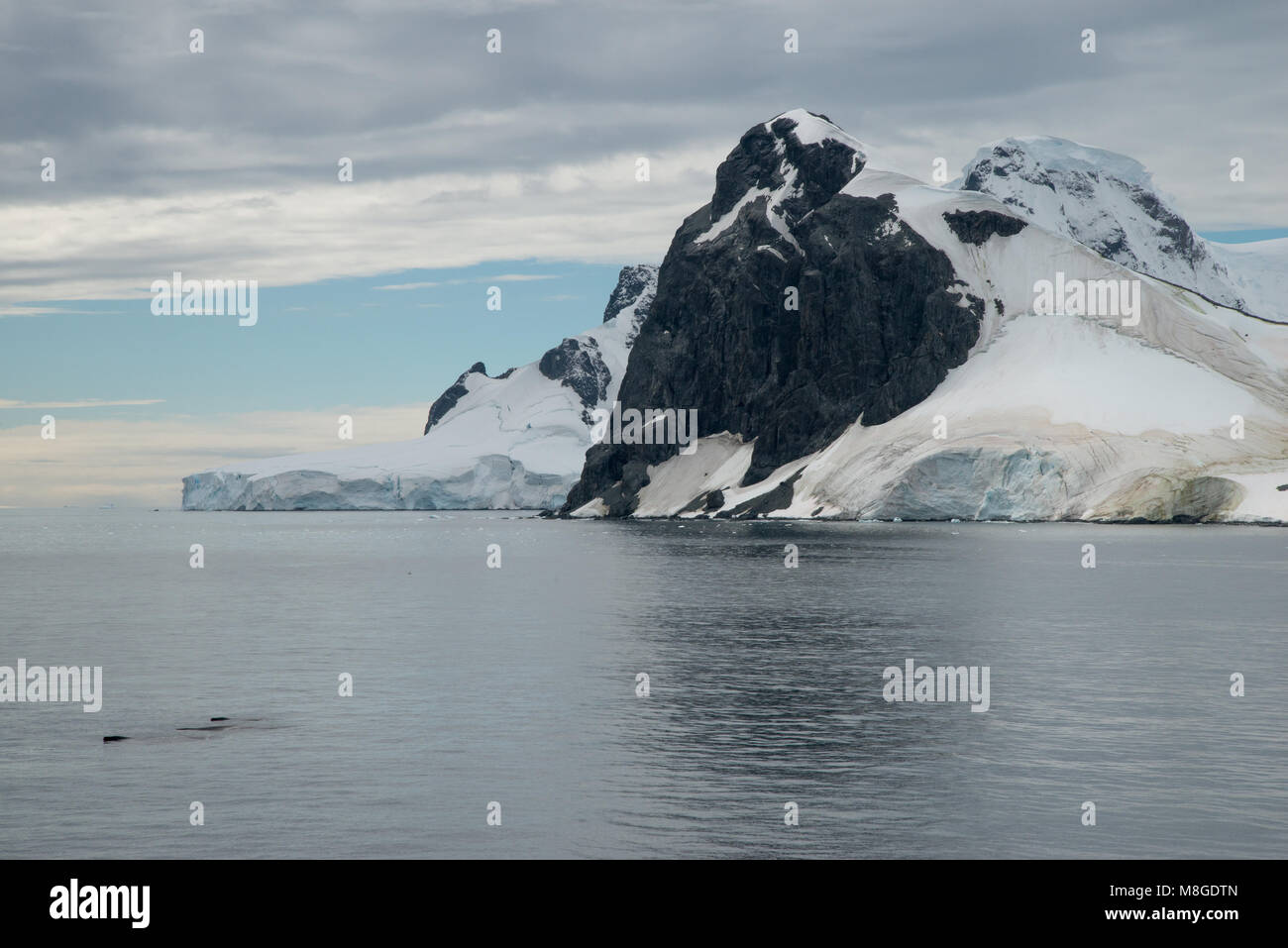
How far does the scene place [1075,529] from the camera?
193250mm

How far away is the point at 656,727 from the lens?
37.0 meters

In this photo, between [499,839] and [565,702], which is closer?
[499,839]

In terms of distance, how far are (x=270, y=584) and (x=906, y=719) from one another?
70.5m

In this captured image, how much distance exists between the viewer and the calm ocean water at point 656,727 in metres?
25.7

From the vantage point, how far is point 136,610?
77.5 meters

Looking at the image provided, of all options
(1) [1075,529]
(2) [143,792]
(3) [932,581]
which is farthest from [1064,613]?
(1) [1075,529]

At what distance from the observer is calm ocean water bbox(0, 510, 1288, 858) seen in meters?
25.7
